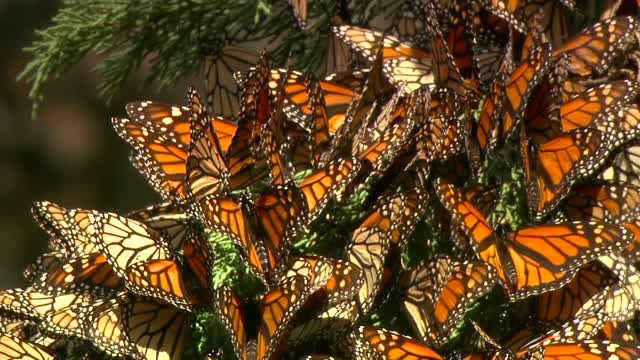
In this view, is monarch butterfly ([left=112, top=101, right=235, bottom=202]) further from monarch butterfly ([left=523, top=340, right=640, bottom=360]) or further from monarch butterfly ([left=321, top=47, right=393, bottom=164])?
monarch butterfly ([left=523, top=340, right=640, bottom=360])

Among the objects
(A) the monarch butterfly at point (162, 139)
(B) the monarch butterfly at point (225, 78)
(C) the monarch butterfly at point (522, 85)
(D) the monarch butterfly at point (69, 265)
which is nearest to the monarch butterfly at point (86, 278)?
(D) the monarch butterfly at point (69, 265)

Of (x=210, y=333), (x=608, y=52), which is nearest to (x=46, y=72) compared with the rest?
(x=210, y=333)

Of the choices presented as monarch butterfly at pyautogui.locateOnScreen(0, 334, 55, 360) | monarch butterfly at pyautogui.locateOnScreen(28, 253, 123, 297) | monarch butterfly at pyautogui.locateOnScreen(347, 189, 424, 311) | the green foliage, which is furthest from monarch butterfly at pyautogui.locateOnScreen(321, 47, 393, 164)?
the green foliage

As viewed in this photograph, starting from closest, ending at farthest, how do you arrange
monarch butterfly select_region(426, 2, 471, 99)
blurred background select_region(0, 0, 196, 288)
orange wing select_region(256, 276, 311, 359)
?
orange wing select_region(256, 276, 311, 359) < monarch butterfly select_region(426, 2, 471, 99) < blurred background select_region(0, 0, 196, 288)

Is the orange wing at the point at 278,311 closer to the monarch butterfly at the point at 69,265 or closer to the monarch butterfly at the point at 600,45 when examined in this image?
the monarch butterfly at the point at 69,265

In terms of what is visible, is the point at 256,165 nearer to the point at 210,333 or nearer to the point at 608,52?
the point at 210,333

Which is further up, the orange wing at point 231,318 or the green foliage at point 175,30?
the green foliage at point 175,30

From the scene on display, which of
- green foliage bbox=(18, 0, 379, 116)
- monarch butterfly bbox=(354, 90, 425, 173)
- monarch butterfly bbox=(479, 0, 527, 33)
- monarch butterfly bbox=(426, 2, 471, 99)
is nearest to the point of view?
monarch butterfly bbox=(354, 90, 425, 173)
